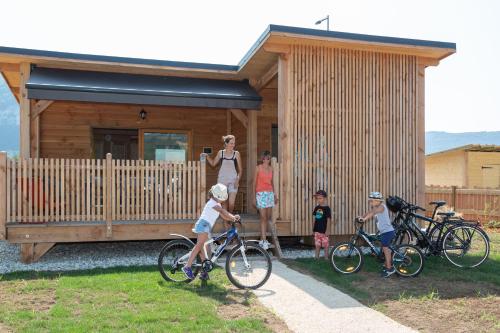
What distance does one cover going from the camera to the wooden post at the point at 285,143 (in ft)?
27.9

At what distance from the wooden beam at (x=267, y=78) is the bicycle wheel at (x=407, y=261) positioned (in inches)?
178

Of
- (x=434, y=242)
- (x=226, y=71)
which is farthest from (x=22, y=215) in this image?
(x=434, y=242)

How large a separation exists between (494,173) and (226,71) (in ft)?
47.1

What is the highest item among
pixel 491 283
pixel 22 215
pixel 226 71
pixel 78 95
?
pixel 226 71

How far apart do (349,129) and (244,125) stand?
295 cm

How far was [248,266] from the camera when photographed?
5.89 meters

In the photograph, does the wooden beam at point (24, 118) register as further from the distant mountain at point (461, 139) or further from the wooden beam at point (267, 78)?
the distant mountain at point (461, 139)

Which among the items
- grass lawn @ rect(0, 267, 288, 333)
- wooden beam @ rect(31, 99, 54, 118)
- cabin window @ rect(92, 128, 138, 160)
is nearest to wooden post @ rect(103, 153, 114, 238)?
grass lawn @ rect(0, 267, 288, 333)

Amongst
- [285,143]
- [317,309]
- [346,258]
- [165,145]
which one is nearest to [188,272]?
[317,309]

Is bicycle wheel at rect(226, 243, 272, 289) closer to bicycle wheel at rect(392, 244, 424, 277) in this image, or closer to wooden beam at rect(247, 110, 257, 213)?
bicycle wheel at rect(392, 244, 424, 277)

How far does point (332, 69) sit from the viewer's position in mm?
8852

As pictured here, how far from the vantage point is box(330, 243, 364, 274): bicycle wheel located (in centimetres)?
662

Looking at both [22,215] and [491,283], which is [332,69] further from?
[22,215]

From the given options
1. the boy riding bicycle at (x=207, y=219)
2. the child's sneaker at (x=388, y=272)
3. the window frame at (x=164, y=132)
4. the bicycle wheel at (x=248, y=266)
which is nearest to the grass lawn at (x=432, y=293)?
the child's sneaker at (x=388, y=272)
